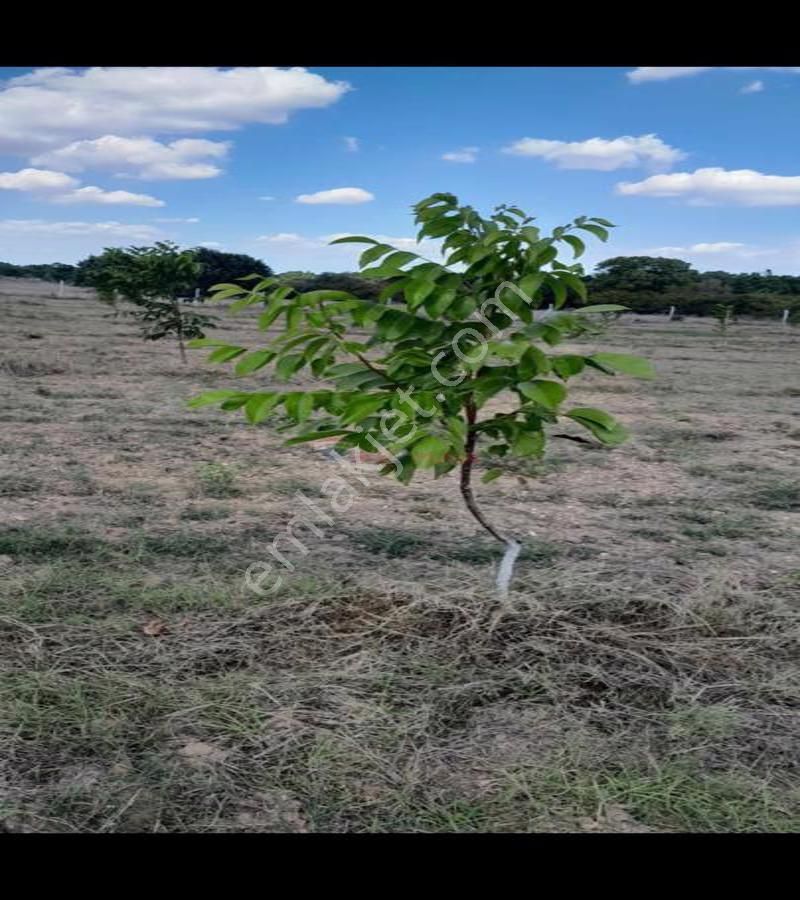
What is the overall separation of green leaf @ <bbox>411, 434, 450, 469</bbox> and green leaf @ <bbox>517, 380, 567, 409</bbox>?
22 centimetres

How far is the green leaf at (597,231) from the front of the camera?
5.89ft

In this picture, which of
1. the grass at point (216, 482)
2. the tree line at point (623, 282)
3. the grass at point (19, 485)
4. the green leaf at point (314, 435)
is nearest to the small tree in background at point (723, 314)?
the tree line at point (623, 282)

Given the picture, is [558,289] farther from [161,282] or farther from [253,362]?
[161,282]

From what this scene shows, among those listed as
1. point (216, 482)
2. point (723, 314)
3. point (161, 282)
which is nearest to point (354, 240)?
point (216, 482)

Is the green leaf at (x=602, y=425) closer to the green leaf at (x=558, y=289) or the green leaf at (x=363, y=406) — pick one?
the green leaf at (x=558, y=289)

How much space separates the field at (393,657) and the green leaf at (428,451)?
2.23 ft

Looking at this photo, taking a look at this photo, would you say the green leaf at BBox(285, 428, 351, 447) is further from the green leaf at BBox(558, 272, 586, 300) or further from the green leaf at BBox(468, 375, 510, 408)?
the green leaf at BBox(558, 272, 586, 300)

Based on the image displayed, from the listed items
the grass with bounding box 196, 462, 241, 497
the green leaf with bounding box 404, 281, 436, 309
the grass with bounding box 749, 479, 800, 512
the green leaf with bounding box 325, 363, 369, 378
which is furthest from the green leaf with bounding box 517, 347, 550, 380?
the grass with bounding box 749, 479, 800, 512

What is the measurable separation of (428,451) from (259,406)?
14.9 inches

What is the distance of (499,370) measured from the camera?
1.95 meters

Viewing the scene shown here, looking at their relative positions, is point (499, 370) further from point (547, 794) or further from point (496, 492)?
point (496, 492)

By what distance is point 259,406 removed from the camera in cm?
170
